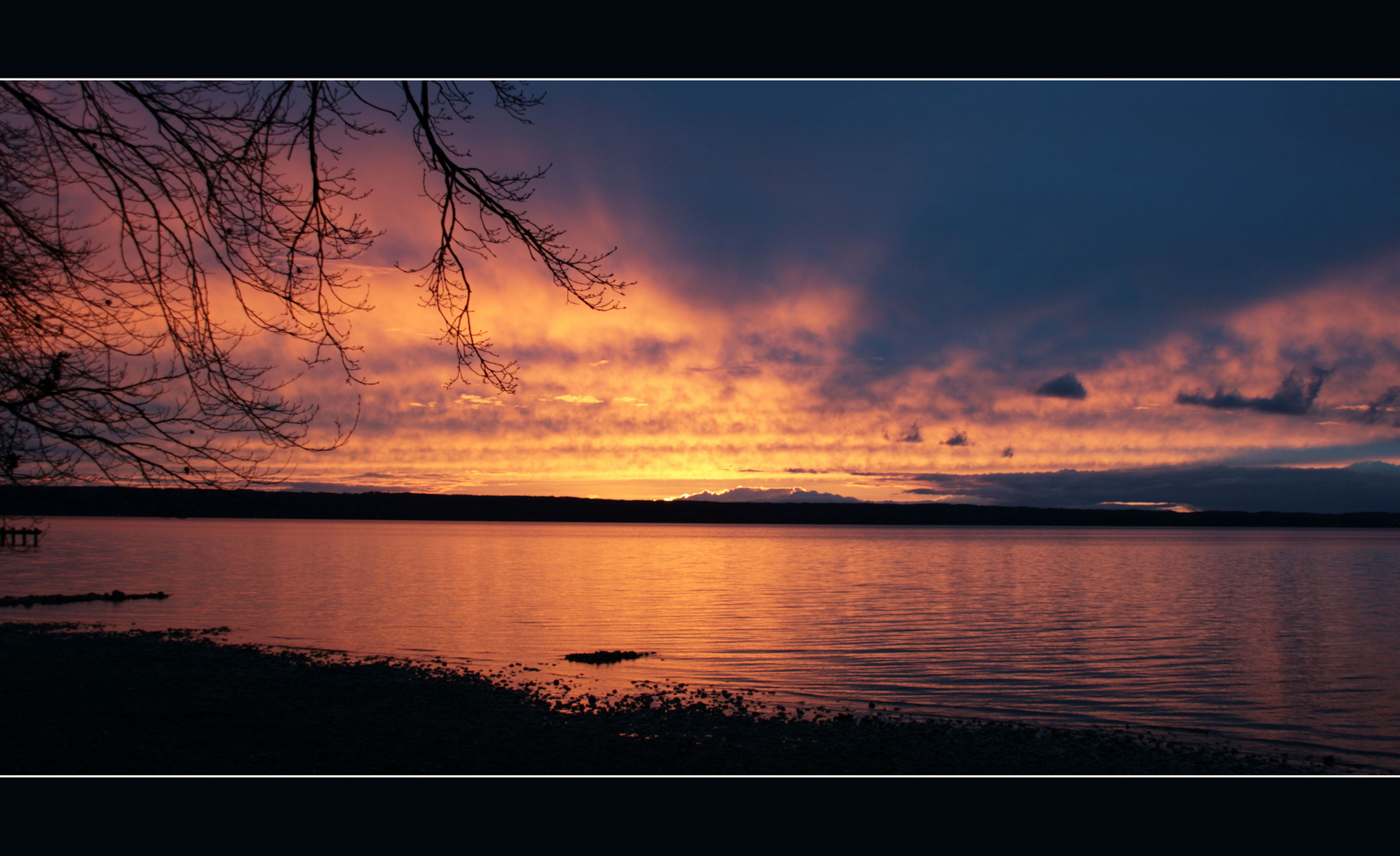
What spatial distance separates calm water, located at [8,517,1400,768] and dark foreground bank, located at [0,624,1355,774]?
110 inches

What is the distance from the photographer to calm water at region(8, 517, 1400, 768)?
19.5 meters

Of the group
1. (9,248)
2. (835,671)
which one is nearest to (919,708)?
(835,671)

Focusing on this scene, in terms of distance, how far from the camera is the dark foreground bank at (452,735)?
11.5m

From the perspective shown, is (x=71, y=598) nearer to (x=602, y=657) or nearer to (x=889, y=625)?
(x=602, y=657)

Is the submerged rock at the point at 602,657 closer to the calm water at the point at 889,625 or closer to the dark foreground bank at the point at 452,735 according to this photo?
the calm water at the point at 889,625

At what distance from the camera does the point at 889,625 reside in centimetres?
3325

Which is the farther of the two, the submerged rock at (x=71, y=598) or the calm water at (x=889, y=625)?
the submerged rock at (x=71, y=598)

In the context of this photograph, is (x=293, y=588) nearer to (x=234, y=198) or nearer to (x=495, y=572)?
(x=495, y=572)

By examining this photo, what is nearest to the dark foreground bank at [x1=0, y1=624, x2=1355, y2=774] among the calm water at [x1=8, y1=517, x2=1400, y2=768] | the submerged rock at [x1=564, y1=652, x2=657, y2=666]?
the calm water at [x1=8, y1=517, x2=1400, y2=768]

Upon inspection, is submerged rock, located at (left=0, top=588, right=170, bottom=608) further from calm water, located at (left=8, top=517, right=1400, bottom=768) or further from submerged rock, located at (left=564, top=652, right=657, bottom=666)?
submerged rock, located at (left=564, top=652, right=657, bottom=666)

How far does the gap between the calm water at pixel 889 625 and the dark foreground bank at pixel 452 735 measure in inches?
110

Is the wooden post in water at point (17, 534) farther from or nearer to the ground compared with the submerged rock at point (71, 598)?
farther from the ground

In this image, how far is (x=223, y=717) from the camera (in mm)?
13250

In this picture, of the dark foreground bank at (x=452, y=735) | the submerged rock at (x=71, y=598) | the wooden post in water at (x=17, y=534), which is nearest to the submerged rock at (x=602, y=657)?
the dark foreground bank at (x=452, y=735)
